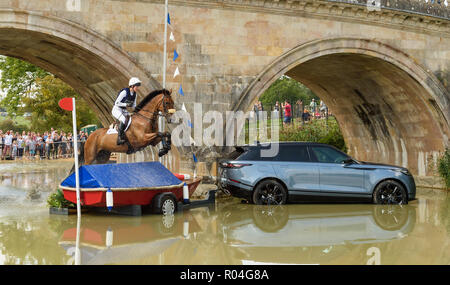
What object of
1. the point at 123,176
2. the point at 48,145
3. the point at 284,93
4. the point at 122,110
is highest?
the point at 284,93

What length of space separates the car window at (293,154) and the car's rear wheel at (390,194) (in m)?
1.67

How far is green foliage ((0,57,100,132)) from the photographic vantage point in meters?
34.2

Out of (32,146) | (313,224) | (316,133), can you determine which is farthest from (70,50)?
(32,146)

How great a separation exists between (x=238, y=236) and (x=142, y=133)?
353cm

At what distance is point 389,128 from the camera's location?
1898 centimetres

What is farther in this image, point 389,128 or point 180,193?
point 389,128

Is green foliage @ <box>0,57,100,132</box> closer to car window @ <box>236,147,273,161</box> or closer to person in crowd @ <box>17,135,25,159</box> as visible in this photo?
person in crowd @ <box>17,135,25,159</box>

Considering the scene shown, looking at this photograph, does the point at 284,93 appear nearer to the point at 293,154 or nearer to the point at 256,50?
the point at 256,50

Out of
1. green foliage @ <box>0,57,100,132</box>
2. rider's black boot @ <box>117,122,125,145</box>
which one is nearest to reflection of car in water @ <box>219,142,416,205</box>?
rider's black boot @ <box>117,122,125,145</box>

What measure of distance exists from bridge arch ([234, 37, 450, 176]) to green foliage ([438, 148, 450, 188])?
32 cm

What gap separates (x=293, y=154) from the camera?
11867 millimetres

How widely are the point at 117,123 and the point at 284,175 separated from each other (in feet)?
11.7

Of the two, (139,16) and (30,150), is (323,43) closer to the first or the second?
(139,16)
